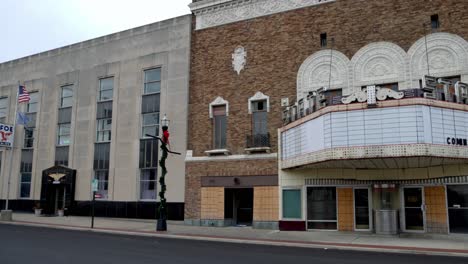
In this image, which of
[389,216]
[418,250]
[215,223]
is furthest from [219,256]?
[215,223]

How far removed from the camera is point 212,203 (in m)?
27.8

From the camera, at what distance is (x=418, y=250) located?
16.9 meters

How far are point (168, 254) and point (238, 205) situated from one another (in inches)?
505

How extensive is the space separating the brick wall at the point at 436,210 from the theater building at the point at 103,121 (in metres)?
14.5

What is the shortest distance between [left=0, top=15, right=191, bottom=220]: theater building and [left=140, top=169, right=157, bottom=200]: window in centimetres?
7

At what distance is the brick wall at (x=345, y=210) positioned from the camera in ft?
77.7

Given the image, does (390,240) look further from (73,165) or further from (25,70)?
(25,70)

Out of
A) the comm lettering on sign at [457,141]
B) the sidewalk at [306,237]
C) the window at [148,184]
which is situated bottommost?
the sidewalk at [306,237]

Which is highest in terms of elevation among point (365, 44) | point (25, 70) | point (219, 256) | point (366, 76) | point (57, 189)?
point (25, 70)

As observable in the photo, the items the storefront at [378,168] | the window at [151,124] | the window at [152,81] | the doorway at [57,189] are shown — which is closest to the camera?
the storefront at [378,168]

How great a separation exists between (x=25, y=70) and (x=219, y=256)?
32.9 meters

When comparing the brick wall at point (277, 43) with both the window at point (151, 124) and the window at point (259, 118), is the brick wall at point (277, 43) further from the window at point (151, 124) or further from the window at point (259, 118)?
the window at point (151, 124)

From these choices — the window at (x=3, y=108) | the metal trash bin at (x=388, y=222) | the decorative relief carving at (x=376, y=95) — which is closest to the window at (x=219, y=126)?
the decorative relief carving at (x=376, y=95)

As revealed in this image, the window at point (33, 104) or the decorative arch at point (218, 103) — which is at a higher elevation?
the window at point (33, 104)
